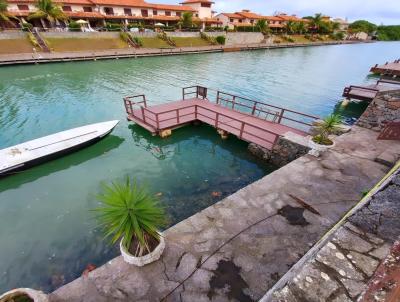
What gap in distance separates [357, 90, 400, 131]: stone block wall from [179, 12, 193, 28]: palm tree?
57.2 m

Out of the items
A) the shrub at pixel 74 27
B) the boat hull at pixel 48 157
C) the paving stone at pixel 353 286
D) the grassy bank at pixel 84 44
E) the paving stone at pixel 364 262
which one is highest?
the paving stone at pixel 353 286

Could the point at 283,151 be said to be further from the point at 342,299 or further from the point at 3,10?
the point at 3,10

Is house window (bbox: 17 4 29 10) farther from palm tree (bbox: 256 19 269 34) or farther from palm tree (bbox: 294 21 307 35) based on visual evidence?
palm tree (bbox: 294 21 307 35)

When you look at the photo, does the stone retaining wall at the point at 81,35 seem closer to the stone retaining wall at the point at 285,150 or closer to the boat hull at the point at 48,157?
the boat hull at the point at 48,157

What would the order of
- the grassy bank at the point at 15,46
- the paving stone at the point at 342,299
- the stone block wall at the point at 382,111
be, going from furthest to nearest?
the grassy bank at the point at 15,46, the stone block wall at the point at 382,111, the paving stone at the point at 342,299

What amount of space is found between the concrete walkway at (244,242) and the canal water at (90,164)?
2.33 m

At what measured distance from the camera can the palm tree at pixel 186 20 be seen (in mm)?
55500

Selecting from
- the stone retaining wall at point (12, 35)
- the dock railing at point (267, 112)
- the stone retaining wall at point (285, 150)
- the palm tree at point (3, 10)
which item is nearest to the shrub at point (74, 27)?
the stone retaining wall at point (12, 35)

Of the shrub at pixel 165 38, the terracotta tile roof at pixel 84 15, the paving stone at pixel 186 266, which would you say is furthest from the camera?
the shrub at pixel 165 38

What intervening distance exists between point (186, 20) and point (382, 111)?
5820 cm

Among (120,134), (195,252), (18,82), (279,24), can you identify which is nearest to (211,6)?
(279,24)

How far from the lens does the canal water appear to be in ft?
21.5

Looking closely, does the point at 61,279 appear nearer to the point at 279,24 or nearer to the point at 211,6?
the point at 211,6

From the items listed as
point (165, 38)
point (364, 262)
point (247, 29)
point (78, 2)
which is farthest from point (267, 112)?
point (247, 29)
